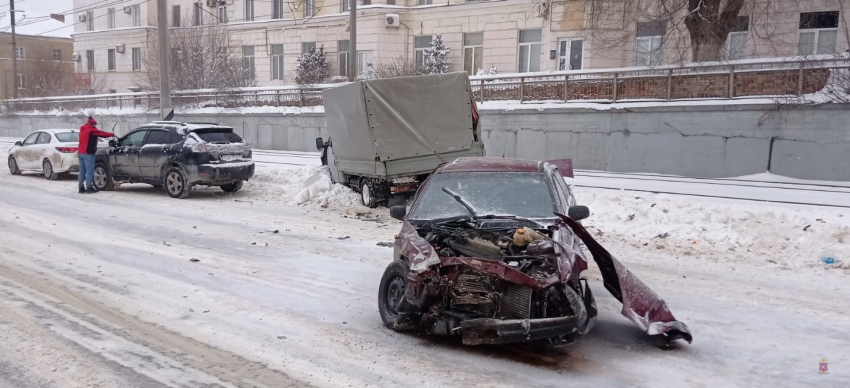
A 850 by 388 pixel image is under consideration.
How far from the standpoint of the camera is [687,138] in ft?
54.5

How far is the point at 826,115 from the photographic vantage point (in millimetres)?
14688

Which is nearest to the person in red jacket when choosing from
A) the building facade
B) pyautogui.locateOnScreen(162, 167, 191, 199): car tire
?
pyautogui.locateOnScreen(162, 167, 191, 199): car tire

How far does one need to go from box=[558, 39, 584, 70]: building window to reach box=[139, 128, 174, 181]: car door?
16.8m

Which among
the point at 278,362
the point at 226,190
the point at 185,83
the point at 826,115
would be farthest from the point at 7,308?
the point at 185,83

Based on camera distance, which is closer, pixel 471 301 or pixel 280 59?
pixel 471 301

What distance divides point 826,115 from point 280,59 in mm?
29419

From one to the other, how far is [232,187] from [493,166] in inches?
408

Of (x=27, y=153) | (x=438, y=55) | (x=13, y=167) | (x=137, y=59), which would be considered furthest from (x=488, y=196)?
(x=137, y=59)

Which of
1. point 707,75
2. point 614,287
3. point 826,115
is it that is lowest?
point 614,287

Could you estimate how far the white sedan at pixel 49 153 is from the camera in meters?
18.0

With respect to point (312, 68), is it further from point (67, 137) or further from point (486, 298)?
point (486, 298)

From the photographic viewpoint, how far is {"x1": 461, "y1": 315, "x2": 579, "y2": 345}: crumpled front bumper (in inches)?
190

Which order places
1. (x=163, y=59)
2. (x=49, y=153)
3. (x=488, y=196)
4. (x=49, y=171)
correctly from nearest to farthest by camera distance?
(x=488, y=196) → (x=49, y=153) → (x=49, y=171) → (x=163, y=59)

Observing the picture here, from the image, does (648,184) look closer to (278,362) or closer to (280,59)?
(278,362)
